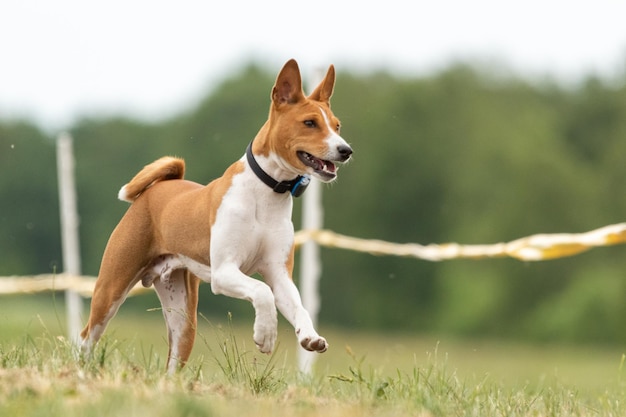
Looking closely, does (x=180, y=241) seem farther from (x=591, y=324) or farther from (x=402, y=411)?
(x=591, y=324)

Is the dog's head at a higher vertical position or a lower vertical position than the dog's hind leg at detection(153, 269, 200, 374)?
higher

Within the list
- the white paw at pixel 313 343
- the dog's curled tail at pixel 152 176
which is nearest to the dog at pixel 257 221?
the white paw at pixel 313 343

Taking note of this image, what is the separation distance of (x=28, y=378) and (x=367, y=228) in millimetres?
28413

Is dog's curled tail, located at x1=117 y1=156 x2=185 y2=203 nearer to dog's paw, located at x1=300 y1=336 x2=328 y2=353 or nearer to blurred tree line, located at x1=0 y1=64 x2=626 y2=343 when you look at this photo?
dog's paw, located at x1=300 y1=336 x2=328 y2=353

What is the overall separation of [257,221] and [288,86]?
0.65 metres

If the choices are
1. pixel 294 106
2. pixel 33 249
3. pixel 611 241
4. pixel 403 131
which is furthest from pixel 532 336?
pixel 294 106

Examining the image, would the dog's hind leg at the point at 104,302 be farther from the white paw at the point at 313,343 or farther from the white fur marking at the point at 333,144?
the white fur marking at the point at 333,144

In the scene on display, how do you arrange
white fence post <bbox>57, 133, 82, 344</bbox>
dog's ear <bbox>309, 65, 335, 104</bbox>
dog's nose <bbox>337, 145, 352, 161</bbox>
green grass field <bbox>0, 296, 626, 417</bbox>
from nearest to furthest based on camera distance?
green grass field <bbox>0, 296, 626, 417</bbox> → dog's nose <bbox>337, 145, 352, 161</bbox> → dog's ear <bbox>309, 65, 335, 104</bbox> → white fence post <bbox>57, 133, 82, 344</bbox>

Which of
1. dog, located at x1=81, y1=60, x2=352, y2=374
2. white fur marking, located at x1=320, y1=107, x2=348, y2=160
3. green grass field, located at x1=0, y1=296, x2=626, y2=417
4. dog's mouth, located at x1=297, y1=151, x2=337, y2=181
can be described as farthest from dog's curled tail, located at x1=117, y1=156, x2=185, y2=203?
white fur marking, located at x1=320, y1=107, x2=348, y2=160

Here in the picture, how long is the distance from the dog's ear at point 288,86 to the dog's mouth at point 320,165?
29cm

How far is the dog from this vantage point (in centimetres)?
476

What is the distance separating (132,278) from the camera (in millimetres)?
5586

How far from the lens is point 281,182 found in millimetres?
4918

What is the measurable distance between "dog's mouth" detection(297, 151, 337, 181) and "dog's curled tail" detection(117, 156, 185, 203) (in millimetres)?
1169
